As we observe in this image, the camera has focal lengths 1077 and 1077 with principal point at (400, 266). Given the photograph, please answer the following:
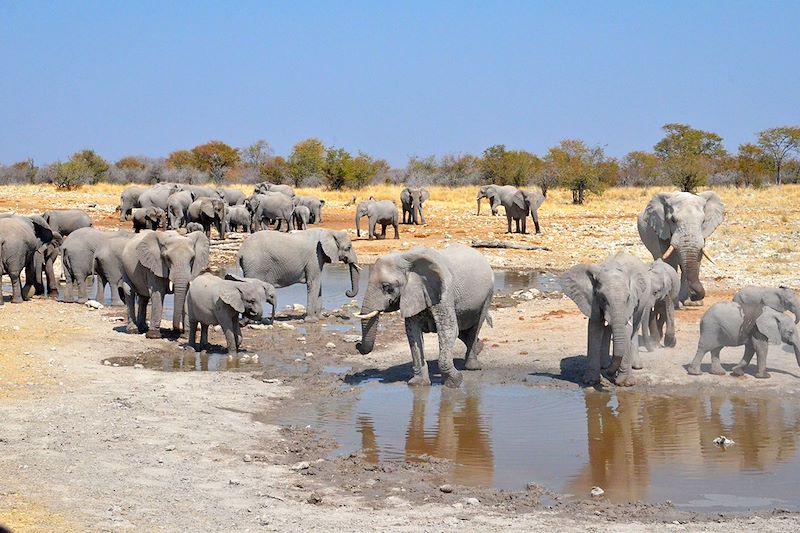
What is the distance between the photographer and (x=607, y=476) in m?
9.49

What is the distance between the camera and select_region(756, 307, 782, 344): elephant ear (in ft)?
41.7

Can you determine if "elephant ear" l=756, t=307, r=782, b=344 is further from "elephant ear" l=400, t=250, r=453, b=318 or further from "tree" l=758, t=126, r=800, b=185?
"tree" l=758, t=126, r=800, b=185

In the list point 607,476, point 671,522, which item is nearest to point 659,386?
point 607,476

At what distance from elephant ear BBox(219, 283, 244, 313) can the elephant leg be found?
3062 mm

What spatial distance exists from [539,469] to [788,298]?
5.05 m

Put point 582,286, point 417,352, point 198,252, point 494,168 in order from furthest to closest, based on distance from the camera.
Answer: point 494,168
point 198,252
point 417,352
point 582,286

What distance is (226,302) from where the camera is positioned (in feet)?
48.8

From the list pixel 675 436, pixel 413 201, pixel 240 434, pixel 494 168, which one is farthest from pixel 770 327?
pixel 494 168

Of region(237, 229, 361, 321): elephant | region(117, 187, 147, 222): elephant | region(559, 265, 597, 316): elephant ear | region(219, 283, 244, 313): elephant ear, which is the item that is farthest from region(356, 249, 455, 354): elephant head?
region(117, 187, 147, 222): elephant

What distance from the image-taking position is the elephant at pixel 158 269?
16016 mm

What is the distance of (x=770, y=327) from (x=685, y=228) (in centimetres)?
497

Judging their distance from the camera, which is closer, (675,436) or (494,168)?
(675,436)

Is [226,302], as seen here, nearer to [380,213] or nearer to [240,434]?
[240,434]

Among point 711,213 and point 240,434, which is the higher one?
point 711,213
